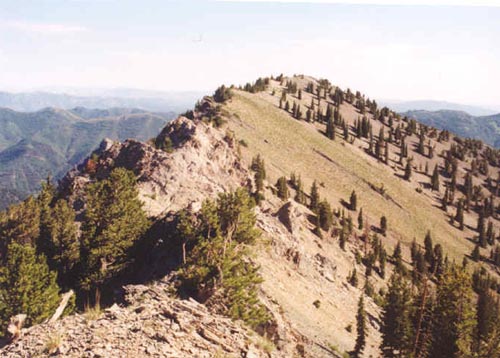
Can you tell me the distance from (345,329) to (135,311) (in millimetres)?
39788

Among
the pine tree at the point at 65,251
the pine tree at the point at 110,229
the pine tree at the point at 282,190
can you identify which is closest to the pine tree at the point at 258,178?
the pine tree at the point at 282,190

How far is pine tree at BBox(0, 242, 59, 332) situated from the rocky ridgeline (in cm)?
2079

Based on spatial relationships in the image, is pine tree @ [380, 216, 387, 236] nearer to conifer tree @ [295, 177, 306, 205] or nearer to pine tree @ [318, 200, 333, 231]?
conifer tree @ [295, 177, 306, 205]

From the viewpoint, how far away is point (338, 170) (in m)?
152

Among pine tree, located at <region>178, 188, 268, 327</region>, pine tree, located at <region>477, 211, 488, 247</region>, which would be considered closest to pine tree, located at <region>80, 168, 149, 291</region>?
pine tree, located at <region>178, 188, 268, 327</region>

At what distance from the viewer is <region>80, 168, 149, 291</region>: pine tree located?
43.8m

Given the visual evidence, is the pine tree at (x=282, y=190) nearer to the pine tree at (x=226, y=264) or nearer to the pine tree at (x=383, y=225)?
the pine tree at (x=383, y=225)

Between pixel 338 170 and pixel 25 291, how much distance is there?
12993 cm

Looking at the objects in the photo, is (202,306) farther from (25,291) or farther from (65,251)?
(65,251)

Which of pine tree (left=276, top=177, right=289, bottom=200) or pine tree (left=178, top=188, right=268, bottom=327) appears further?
pine tree (left=276, top=177, right=289, bottom=200)

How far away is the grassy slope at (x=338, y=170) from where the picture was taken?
135 meters

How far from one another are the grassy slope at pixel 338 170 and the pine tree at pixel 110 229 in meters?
71.9

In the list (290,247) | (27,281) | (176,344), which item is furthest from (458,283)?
(27,281)

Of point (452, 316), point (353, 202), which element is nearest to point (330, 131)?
point (353, 202)
